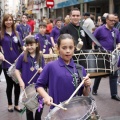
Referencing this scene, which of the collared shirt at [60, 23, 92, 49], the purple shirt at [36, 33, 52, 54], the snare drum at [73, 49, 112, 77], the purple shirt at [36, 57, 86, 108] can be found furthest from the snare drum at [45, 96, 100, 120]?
the purple shirt at [36, 33, 52, 54]

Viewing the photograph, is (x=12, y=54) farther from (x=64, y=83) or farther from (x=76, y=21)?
(x=64, y=83)

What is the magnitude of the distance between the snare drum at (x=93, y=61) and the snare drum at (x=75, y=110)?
136 cm

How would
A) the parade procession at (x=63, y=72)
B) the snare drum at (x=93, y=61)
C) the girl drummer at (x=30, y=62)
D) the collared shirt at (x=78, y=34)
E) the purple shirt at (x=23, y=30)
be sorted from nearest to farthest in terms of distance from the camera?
the parade procession at (x=63, y=72) < the snare drum at (x=93, y=61) < the girl drummer at (x=30, y=62) < the collared shirt at (x=78, y=34) < the purple shirt at (x=23, y=30)

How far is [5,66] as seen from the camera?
17.9ft

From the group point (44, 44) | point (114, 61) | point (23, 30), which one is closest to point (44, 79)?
point (114, 61)

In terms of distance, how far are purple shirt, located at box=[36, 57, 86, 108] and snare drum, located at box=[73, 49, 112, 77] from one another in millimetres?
1087

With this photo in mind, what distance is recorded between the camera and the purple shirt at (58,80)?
2896 mm

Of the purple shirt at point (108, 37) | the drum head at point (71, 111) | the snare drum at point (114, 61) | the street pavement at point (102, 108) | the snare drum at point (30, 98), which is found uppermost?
the purple shirt at point (108, 37)

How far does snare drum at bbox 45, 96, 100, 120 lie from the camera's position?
8.33ft

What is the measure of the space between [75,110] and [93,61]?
5.01 ft

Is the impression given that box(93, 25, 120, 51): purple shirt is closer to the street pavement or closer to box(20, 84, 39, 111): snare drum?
the street pavement

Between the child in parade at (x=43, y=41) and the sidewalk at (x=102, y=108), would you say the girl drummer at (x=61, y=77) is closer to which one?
the sidewalk at (x=102, y=108)

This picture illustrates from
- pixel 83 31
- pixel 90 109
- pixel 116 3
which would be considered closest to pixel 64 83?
pixel 90 109

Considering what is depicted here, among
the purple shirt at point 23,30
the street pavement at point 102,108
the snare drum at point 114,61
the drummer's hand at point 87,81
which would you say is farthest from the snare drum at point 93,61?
the purple shirt at point 23,30
